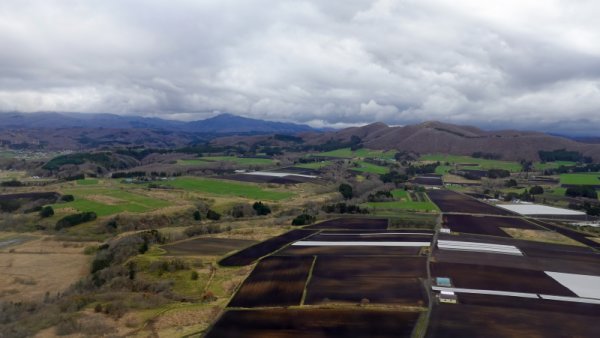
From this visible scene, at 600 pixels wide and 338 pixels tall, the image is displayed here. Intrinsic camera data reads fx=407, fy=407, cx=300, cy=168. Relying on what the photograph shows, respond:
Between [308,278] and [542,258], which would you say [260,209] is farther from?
[542,258]

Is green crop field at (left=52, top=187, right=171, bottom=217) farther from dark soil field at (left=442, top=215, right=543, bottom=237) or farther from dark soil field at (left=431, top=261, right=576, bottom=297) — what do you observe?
dark soil field at (left=431, top=261, right=576, bottom=297)

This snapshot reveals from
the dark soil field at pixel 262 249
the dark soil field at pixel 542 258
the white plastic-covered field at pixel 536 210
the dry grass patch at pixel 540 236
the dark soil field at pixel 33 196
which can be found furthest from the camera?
the dark soil field at pixel 33 196

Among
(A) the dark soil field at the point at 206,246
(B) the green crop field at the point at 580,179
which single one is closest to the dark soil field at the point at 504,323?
(A) the dark soil field at the point at 206,246

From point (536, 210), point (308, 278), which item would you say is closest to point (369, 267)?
point (308, 278)

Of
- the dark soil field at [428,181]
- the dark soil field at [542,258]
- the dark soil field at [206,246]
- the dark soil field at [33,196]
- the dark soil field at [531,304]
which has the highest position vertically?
the dark soil field at [428,181]

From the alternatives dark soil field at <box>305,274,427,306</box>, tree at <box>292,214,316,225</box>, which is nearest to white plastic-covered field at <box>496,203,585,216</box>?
tree at <box>292,214,316,225</box>

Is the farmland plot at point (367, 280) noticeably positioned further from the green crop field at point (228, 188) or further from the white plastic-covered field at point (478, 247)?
the green crop field at point (228, 188)

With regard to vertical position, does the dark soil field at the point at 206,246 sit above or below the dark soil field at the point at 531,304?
below
